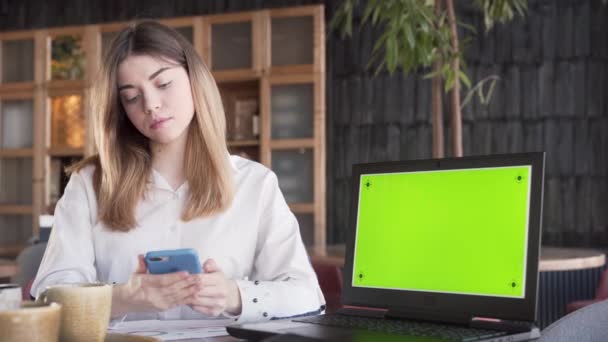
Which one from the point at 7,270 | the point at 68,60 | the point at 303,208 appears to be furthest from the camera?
the point at 68,60

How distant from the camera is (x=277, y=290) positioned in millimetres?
1629

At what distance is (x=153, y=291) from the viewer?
1.40 metres

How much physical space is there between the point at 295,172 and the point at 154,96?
12.8 ft

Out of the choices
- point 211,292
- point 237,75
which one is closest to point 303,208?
point 237,75

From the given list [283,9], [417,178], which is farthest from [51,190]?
[417,178]

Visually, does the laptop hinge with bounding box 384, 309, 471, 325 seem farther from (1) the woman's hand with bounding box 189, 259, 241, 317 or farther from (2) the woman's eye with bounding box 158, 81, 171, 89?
(2) the woman's eye with bounding box 158, 81, 171, 89

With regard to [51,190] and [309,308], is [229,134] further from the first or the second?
[309,308]

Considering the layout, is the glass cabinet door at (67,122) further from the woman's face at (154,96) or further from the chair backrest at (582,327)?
the chair backrest at (582,327)

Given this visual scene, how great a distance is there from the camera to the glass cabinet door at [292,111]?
559 cm

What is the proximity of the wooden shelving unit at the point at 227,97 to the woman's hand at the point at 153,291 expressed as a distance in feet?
13.4

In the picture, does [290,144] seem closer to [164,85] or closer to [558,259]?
[558,259]

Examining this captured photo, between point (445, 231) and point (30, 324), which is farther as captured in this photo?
point (445, 231)

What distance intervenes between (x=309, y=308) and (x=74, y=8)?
18.6ft

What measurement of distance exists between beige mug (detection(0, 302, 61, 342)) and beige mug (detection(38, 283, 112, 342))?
0.21 feet
